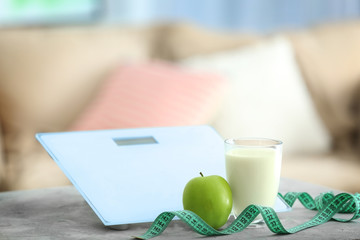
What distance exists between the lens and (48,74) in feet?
8.12

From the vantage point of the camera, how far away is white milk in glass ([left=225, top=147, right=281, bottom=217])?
103 cm

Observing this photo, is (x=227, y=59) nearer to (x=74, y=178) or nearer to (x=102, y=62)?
(x=102, y=62)

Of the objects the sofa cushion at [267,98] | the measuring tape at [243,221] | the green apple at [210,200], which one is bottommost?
the sofa cushion at [267,98]

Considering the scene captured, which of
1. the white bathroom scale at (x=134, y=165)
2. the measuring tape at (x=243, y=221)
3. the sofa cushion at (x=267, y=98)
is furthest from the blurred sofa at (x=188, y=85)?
the measuring tape at (x=243, y=221)

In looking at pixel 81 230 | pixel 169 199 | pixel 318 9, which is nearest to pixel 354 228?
pixel 169 199

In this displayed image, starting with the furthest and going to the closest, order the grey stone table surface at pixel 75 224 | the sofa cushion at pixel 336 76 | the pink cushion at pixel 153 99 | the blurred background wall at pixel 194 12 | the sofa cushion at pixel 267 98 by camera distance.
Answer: the blurred background wall at pixel 194 12
the sofa cushion at pixel 336 76
the sofa cushion at pixel 267 98
the pink cushion at pixel 153 99
the grey stone table surface at pixel 75 224

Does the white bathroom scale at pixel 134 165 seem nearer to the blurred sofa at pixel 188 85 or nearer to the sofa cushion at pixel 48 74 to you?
the blurred sofa at pixel 188 85

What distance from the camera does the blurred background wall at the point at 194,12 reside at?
12.2ft

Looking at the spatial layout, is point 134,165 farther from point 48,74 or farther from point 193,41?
point 193,41

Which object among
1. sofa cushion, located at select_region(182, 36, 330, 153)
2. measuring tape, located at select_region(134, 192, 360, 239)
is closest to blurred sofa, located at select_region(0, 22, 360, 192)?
sofa cushion, located at select_region(182, 36, 330, 153)

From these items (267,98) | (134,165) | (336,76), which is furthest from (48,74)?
(134,165)

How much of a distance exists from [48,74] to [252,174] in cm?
161

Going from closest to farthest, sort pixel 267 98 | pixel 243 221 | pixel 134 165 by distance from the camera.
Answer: pixel 243 221
pixel 134 165
pixel 267 98

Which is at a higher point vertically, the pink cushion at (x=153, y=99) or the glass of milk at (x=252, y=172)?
the glass of milk at (x=252, y=172)
